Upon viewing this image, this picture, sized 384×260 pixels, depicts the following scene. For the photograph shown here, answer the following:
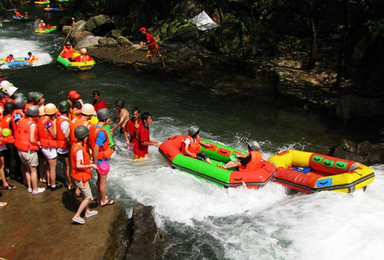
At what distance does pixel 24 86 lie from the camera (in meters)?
14.4

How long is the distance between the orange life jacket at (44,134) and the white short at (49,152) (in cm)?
11

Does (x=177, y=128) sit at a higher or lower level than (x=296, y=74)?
lower

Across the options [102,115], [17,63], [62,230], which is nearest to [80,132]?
[102,115]

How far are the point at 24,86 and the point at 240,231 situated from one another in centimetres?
1191

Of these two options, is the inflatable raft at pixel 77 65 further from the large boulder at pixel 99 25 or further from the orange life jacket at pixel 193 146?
the orange life jacket at pixel 193 146

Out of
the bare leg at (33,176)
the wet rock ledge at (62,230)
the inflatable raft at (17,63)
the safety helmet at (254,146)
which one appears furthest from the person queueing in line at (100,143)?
the inflatable raft at (17,63)

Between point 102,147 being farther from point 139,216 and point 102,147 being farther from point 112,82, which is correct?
point 112,82

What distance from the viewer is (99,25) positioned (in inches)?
933

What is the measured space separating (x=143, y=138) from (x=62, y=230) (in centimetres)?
298

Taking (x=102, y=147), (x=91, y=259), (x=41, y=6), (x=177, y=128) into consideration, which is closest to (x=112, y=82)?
(x=177, y=128)

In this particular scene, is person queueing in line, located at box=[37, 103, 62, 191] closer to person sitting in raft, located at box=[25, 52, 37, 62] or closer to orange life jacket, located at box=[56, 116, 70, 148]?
orange life jacket, located at box=[56, 116, 70, 148]

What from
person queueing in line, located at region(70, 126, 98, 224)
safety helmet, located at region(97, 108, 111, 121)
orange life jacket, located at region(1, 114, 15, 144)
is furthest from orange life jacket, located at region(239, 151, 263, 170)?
orange life jacket, located at region(1, 114, 15, 144)

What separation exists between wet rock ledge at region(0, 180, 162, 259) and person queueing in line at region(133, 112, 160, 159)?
208cm

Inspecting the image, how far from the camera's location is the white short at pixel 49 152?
6.07 meters
